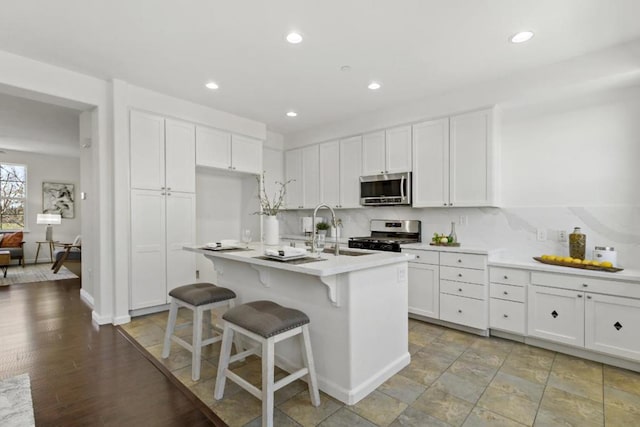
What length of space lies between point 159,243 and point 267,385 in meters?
2.74

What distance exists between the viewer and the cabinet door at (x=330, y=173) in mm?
4953

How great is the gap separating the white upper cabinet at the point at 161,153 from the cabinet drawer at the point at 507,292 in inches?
147

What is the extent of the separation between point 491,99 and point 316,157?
8.79 ft

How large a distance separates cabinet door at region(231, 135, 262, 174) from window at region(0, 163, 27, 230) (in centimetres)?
686

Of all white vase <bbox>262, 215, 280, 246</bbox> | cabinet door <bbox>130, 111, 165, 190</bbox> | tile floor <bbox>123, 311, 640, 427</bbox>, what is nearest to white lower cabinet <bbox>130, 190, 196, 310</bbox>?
cabinet door <bbox>130, 111, 165, 190</bbox>

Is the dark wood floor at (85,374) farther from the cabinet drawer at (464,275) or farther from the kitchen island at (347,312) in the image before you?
the cabinet drawer at (464,275)

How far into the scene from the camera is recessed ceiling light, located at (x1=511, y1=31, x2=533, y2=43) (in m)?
2.49

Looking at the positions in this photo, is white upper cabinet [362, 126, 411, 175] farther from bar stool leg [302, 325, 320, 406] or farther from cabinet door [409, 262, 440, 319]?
bar stool leg [302, 325, 320, 406]

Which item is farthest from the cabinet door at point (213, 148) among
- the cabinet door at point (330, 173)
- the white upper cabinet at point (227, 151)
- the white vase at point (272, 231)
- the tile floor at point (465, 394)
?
the tile floor at point (465, 394)

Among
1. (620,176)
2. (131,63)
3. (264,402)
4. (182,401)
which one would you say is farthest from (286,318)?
(620,176)

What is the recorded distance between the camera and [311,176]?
5.34m

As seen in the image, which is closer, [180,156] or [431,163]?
[431,163]

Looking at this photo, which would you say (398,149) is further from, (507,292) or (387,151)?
(507,292)

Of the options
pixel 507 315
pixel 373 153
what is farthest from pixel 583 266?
pixel 373 153
